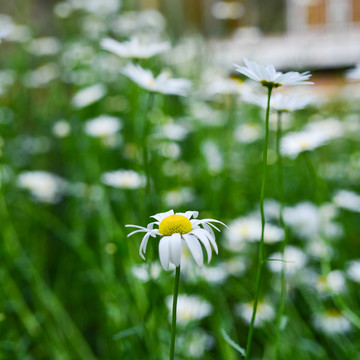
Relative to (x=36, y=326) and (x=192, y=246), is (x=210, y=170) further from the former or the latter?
(x=192, y=246)

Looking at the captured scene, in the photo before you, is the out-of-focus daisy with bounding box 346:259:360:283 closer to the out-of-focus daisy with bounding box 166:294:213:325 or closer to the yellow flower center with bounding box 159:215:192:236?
the out-of-focus daisy with bounding box 166:294:213:325

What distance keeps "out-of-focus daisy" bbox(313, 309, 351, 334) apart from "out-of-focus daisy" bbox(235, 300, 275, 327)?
0.36 ft

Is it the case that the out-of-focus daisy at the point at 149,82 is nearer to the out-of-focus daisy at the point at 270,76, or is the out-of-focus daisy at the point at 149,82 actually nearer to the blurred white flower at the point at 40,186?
the out-of-focus daisy at the point at 270,76

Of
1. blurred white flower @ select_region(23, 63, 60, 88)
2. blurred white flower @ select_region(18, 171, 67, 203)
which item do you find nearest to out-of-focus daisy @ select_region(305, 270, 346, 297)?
blurred white flower @ select_region(18, 171, 67, 203)

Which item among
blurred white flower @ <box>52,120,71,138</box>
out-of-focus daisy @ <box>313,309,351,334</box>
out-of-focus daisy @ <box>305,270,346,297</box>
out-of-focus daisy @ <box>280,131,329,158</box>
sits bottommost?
out-of-focus daisy @ <box>313,309,351,334</box>

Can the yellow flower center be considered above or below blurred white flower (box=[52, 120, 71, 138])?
above

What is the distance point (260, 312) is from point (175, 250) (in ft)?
2.45

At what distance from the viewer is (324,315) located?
3.84ft

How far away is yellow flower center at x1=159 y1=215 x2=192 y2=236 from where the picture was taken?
49 centimetres

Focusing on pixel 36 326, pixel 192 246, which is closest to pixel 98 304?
pixel 36 326

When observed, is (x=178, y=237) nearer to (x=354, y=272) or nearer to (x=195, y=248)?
(x=195, y=248)

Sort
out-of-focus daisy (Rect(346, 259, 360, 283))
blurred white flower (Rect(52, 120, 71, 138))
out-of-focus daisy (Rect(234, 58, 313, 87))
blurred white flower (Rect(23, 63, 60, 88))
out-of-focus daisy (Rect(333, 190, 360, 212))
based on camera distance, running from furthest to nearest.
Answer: blurred white flower (Rect(23, 63, 60, 88))
blurred white flower (Rect(52, 120, 71, 138))
out-of-focus daisy (Rect(333, 190, 360, 212))
out-of-focus daisy (Rect(346, 259, 360, 283))
out-of-focus daisy (Rect(234, 58, 313, 87))

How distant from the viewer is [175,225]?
1.62ft

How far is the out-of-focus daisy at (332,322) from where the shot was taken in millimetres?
1129
